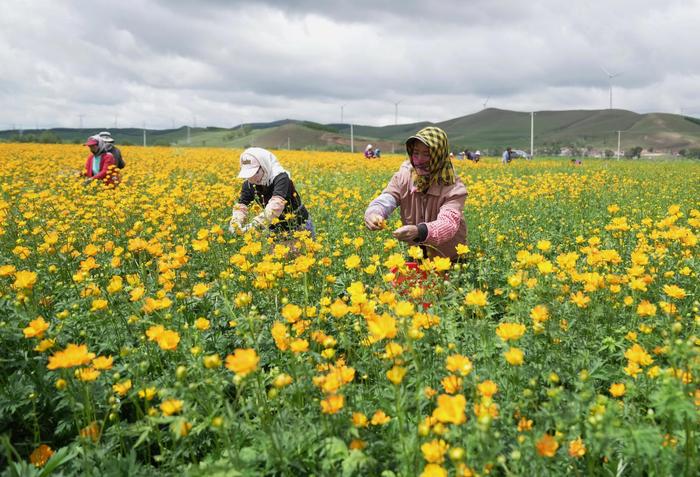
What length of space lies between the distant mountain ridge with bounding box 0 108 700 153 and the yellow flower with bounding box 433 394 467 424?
114ft

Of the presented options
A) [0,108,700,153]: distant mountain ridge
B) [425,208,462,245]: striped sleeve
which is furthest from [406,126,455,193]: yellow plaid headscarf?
[0,108,700,153]: distant mountain ridge

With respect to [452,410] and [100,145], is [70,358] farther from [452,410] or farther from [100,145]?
[100,145]

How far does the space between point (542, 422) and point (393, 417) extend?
1.49 ft

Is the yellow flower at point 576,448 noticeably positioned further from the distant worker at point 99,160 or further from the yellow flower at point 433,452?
the distant worker at point 99,160

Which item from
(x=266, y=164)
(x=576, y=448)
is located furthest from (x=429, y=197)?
(x=576, y=448)

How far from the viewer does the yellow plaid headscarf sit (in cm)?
300

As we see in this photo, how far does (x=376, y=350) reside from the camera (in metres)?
1.82

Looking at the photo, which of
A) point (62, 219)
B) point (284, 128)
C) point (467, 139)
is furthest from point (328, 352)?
point (467, 139)

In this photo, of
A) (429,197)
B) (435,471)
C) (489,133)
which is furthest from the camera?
(489,133)

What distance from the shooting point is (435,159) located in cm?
307

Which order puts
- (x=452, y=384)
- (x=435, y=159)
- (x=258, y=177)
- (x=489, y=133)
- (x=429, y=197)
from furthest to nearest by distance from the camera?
(x=489, y=133), (x=258, y=177), (x=429, y=197), (x=435, y=159), (x=452, y=384)

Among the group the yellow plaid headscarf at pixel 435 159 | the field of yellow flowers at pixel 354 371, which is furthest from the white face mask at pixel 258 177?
the yellow plaid headscarf at pixel 435 159

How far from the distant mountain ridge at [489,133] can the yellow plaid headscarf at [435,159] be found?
109 ft

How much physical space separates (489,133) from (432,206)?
5187 inches
